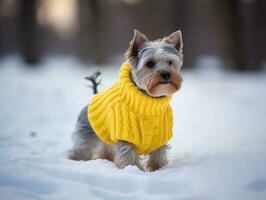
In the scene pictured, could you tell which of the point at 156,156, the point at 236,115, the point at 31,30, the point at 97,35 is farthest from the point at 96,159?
the point at 31,30

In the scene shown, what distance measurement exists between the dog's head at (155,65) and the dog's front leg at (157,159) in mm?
770

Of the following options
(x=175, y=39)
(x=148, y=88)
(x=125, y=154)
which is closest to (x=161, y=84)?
(x=148, y=88)

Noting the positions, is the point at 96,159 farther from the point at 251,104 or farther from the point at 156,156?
the point at 251,104

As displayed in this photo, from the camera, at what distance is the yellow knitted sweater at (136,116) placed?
5.41 m

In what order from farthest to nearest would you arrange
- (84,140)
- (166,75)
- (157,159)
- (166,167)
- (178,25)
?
(178,25) → (84,140) → (157,159) → (166,167) → (166,75)

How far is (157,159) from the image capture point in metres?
5.77

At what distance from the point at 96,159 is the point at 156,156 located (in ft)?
2.50

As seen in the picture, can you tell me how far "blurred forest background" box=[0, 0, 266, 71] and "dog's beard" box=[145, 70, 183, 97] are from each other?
14.4m

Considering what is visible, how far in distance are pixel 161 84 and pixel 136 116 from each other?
460 millimetres

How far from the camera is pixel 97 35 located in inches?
1036

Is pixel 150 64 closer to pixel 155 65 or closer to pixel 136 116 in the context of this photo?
pixel 155 65

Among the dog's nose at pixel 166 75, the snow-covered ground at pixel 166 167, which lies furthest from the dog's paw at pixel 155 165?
the dog's nose at pixel 166 75

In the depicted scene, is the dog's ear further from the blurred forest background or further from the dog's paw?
the blurred forest background

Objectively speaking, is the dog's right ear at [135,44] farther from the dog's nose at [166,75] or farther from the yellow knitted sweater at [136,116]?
the dog's nose at [166,75]
